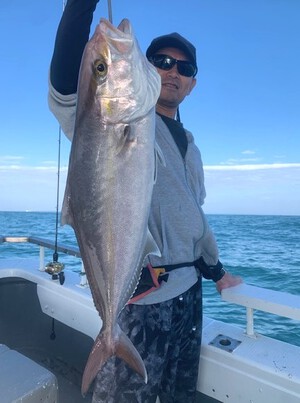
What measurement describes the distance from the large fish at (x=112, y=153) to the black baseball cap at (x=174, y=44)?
0.68 m

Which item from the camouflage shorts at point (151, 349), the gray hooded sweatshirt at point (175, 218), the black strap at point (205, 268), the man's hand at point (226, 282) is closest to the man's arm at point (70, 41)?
the gray hooded sweatshirt at point (175, 218)

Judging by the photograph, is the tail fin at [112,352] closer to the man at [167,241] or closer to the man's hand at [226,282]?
the man at [167,241]

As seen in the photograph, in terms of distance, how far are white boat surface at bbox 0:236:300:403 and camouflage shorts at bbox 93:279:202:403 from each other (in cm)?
28

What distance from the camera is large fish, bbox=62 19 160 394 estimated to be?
1.54m

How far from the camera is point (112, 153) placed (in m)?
1.54

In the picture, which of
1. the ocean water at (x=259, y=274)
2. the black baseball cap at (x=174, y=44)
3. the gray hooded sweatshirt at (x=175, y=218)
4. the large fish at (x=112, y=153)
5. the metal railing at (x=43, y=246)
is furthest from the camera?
the ocean water at (x=259, y=274)

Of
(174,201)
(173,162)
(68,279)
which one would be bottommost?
(68,279)

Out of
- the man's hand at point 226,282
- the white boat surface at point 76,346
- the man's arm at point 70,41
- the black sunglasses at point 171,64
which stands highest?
the black sunglasses at point 171,64

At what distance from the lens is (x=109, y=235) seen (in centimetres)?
160

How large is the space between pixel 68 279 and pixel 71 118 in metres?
2.50

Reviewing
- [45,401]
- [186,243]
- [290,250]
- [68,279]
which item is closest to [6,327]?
[68,279]

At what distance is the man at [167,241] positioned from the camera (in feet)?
5.62

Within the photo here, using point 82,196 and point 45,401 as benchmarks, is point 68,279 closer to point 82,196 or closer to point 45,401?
point 45,401

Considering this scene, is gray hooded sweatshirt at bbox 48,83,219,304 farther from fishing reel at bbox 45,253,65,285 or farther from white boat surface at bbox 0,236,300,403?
fishing reel at bbox 45,253,65,285
